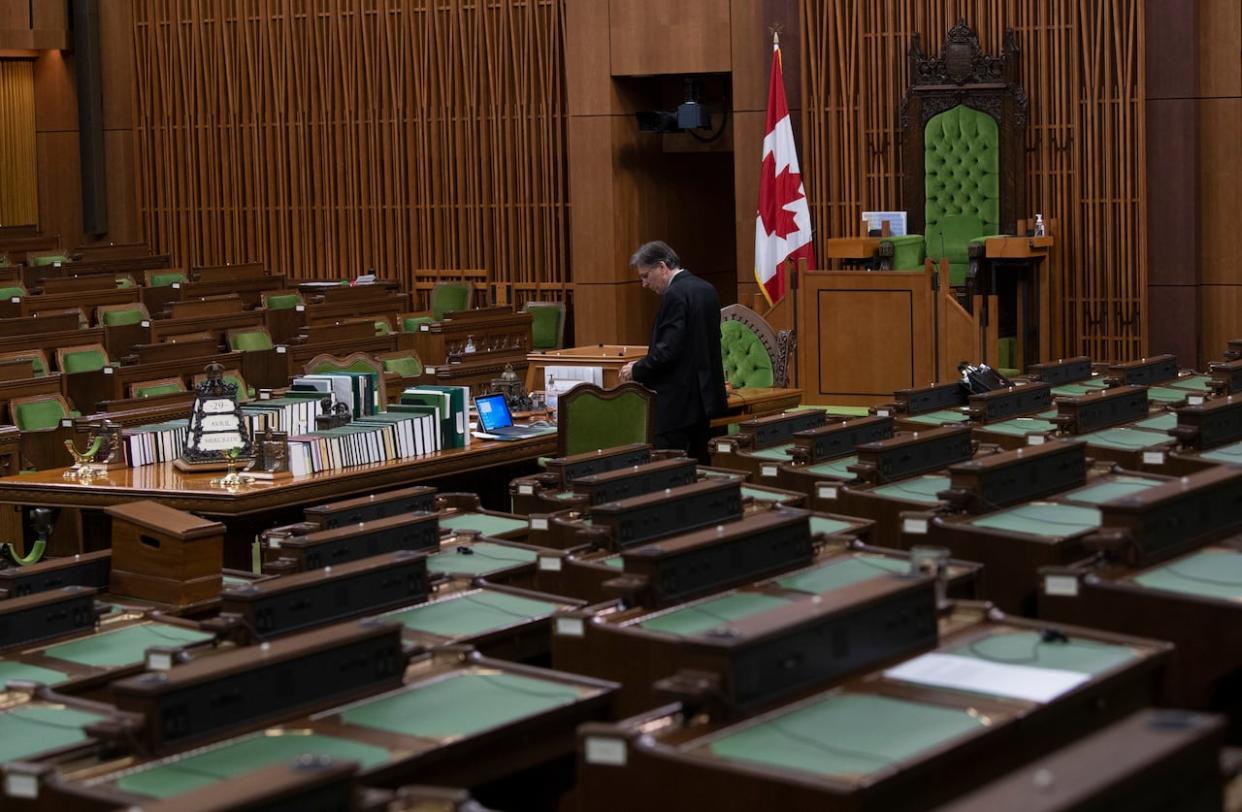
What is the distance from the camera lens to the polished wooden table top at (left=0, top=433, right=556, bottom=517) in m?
6.83

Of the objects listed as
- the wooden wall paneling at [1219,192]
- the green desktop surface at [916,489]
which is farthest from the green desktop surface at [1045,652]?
the wooden wall paneling at [1219,192]

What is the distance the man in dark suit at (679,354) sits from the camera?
7.74 metres

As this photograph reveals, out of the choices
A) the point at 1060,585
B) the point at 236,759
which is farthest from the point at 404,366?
the point at 236,759

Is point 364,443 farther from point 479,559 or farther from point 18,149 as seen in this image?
point 18,149

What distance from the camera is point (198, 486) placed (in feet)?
22.9

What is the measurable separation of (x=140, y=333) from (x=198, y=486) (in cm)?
516

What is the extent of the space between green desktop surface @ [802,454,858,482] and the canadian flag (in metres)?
5.51

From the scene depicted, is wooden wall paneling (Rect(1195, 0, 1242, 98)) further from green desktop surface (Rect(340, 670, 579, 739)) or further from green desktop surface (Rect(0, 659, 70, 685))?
green desktop surface (Rect(0, 659, 70, 685))

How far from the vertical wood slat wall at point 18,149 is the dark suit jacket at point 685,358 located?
1208 cm

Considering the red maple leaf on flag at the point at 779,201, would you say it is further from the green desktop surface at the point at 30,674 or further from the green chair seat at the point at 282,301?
the green desktop surface at the point at 30,674

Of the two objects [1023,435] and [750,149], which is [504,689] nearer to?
[1023,435]

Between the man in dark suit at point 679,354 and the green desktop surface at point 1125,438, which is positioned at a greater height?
the man in dark suit at point 679,354

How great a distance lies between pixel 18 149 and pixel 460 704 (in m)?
16.0

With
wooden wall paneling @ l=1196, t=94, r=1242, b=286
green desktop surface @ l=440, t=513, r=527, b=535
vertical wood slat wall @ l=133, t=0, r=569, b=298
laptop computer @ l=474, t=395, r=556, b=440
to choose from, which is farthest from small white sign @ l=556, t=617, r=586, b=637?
vertical wood slat wall @ l=133, t=0, r=569, b=298
